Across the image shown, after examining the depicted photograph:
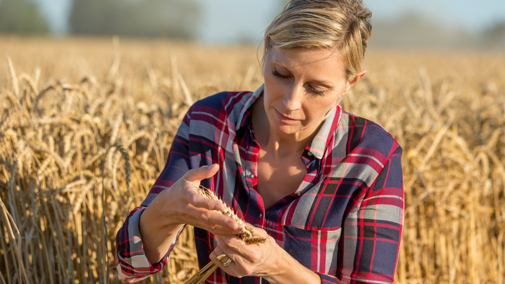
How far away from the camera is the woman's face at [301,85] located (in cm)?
100

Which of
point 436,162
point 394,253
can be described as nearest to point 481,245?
point 436,162

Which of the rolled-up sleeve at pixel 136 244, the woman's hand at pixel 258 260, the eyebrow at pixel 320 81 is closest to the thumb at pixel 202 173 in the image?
the woman's hand at pixel 258 260

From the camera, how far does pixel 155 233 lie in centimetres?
100

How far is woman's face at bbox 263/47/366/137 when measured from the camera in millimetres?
996

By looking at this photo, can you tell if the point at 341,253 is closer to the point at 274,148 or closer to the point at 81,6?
the point at 274,148

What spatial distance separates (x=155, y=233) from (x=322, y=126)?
554 millimetres

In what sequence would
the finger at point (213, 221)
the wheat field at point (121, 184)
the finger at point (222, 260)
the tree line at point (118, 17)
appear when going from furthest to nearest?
1. the tree line at point (118, 17)
2. the wheat field at point (121, 184)
3. the finger at point (222, 260)
4. the finger at point (213, 221)

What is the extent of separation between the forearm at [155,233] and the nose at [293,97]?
42cm

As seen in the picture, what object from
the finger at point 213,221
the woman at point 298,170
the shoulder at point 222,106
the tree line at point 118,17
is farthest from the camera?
the tree line at point 118,17

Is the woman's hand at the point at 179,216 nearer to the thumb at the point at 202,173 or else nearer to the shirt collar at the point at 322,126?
the thumb at the point at 202,173

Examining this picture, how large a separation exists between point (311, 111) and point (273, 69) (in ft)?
0.51

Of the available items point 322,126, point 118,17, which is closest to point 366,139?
point 322,126

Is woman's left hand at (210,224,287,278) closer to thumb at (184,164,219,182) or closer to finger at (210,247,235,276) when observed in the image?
finger at (210,247,235,276)

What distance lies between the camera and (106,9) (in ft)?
199
